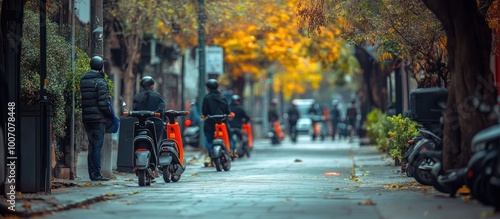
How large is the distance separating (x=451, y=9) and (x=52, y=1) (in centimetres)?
717

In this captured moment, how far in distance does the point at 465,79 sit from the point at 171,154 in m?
5.82

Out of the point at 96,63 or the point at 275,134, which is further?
the point at 275,134

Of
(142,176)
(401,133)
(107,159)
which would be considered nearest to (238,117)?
(401,133)

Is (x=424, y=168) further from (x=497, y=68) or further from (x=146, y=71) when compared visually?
(x=146, y=71)

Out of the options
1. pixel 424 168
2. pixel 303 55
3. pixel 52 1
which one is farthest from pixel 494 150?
pixel 303 55

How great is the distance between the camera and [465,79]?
50.1 feet

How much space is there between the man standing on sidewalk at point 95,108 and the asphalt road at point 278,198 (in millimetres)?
520

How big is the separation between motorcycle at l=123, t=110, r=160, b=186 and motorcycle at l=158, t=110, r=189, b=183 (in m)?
0.19

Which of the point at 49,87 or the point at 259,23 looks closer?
the point at 49,87

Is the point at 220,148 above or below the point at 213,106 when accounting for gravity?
below

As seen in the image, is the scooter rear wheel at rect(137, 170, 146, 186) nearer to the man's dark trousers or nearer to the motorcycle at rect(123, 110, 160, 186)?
the motorcycle at rect(123, 110, 160, 186)

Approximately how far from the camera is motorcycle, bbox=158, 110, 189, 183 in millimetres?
→ 19141

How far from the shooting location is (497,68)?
22.5 metres

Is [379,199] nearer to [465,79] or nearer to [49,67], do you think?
[465,79]
